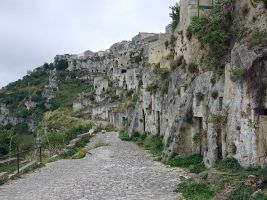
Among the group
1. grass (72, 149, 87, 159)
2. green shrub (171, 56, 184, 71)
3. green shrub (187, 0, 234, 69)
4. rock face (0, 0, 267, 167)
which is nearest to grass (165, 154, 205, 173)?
rock face (0, 0, 267, 167)

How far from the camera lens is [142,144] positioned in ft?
109

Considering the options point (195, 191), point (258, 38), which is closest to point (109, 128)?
point (258, 38)

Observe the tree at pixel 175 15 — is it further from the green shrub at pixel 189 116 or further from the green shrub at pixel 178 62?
the green shrub at pixel 189 116

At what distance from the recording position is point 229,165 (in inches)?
631

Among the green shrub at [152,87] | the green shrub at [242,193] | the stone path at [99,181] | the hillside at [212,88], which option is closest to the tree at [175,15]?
the hillside at [212,88]

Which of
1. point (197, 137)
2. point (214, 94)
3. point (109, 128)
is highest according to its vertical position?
point (214, 94)

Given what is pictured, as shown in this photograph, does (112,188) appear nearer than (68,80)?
Yes

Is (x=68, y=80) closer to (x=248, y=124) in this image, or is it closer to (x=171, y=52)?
(x=171, y=52)

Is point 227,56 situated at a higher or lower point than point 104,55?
lower

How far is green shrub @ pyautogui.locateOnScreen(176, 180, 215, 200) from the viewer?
45.1 feet

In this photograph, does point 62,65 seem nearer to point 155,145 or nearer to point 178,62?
point 155,145

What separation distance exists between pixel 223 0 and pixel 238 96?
6316 mm

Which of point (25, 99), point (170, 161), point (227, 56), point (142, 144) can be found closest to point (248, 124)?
point (227, 56)

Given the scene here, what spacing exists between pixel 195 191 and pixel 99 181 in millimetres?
5119
